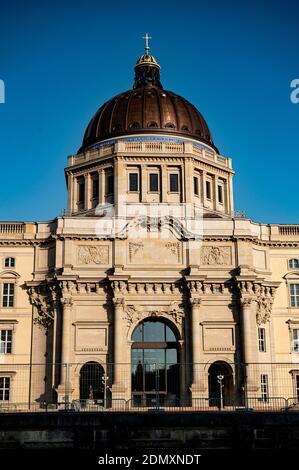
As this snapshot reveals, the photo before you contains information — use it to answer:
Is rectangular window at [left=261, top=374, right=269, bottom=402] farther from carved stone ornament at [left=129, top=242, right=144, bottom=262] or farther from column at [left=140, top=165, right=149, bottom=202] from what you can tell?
column at [left=140, top=165, right=149, bottom=202]

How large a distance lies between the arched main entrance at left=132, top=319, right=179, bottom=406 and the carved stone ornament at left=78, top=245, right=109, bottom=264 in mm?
6083

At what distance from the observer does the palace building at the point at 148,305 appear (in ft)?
176

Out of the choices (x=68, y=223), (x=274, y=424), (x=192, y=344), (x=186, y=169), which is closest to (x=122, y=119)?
(x=186, y=169)

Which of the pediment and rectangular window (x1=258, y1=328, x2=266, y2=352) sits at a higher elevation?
the pediment

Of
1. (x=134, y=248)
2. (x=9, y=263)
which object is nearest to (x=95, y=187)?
(x=134, y=248)

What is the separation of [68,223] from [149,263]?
24.7 ft

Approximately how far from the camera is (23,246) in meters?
58.8

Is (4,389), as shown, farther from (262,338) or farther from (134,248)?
(262,338)

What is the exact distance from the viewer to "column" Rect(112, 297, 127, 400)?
5099cm

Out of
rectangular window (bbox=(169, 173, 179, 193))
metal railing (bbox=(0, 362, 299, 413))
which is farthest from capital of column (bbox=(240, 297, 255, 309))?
rectangular window (bbox=(169, 173, 179, 193))

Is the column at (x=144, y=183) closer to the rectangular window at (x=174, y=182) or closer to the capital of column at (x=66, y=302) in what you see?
the rectangular window at (x=174, y=182)

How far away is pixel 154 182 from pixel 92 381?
20.1 metres

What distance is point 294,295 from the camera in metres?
59.3
